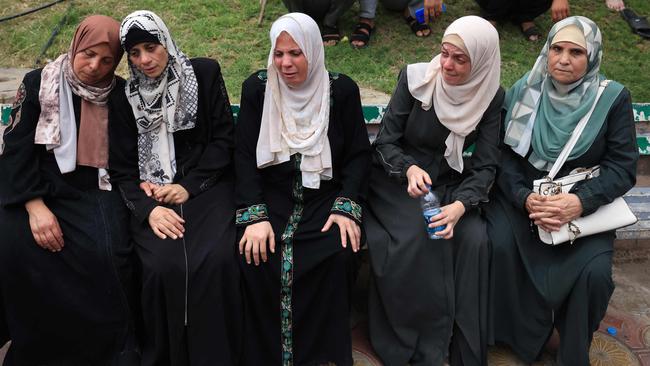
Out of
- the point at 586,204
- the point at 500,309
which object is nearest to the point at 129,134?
the point at 500,309

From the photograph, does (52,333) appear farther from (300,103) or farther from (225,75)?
(225,75)

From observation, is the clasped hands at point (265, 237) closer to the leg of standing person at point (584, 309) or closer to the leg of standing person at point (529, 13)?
the leg of standing person at point (584, 309)

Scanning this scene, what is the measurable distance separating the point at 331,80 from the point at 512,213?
1.07m

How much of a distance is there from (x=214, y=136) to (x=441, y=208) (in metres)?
1.14

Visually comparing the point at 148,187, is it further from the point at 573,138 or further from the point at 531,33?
the point at 531,33

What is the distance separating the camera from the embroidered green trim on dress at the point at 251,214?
275 cm

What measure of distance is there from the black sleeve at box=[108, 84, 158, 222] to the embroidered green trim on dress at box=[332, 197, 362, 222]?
0.87 meters

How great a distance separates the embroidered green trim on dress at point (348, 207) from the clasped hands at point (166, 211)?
70 centimetres

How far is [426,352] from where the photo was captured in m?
2.80

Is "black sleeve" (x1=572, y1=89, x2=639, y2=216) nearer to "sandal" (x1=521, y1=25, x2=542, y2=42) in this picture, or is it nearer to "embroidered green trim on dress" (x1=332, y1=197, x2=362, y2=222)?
"embroidered green trim on dress" (x1=332, y1=197, x2=362, y2=222)

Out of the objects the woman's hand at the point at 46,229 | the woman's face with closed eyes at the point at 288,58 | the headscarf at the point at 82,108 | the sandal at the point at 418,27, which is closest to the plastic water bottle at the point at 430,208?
the woman's face with closed eyes at the point at 288,58

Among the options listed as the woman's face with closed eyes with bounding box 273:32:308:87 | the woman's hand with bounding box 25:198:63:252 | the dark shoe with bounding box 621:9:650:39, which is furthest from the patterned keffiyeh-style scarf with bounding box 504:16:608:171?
the dark shoe with bounding box 621:9:650:39

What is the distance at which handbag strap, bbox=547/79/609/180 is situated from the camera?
277 centimetres

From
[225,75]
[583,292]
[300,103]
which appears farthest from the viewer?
[225,75]
